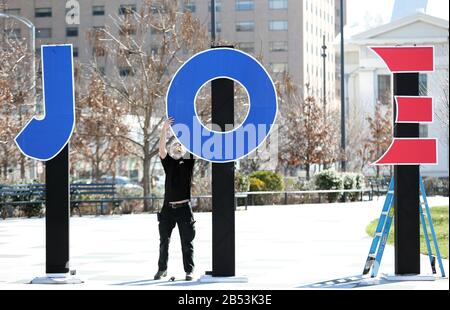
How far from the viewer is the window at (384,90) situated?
41.7 metres

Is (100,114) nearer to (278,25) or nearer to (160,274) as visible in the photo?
(278,25)

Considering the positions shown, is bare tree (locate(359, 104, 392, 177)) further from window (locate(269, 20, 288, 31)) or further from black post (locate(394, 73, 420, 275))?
black post (locate(394, 73, 420, 275))

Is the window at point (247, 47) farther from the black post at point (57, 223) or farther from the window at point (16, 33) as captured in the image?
the black post at point (57, 223)

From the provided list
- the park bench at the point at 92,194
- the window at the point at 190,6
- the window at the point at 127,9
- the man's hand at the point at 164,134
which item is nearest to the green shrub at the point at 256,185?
the park bench at the point at 92,194

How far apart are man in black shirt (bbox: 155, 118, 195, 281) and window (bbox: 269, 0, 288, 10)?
963 cm

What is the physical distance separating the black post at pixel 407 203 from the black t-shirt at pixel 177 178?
2695 mm

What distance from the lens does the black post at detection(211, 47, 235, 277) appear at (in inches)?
429

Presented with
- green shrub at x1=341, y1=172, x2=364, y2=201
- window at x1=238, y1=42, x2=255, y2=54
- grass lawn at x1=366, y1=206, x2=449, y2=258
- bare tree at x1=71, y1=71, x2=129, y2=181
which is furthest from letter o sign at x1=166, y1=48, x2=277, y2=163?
green shrub at x1=341, y1=172, x2=364, y2=201

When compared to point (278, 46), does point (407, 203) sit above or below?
below

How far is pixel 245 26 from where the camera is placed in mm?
24109

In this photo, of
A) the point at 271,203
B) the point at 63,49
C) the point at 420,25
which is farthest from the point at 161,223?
the point at 271,203

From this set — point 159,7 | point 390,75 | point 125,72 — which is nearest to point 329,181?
point 125,72

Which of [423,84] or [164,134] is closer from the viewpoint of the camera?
[164,134]

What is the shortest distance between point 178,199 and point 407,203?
117 inches
